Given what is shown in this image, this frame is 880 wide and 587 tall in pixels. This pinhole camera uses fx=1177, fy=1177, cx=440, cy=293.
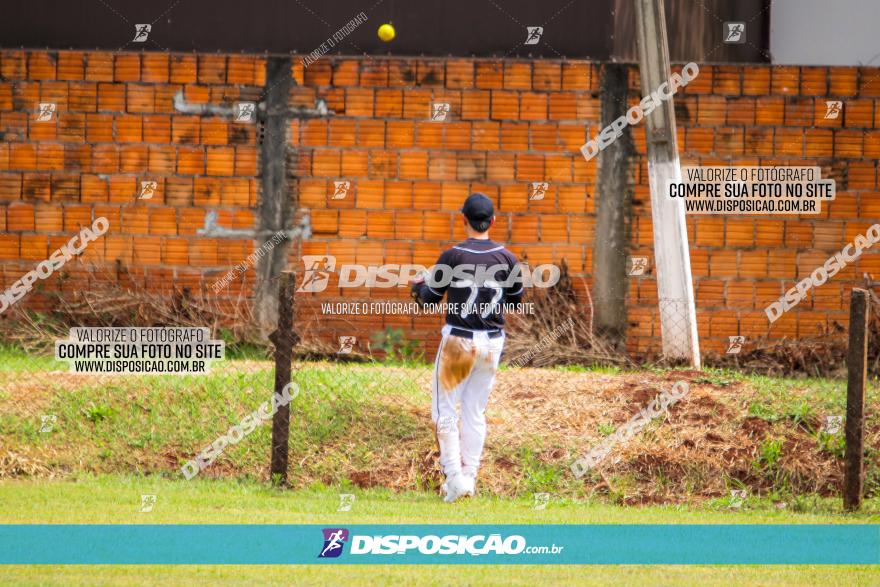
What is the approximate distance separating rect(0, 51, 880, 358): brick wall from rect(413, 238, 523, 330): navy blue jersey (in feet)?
12.1

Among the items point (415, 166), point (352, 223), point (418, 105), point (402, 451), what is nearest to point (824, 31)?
point (418, 105)

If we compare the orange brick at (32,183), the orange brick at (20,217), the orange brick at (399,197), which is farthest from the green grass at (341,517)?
the orange brick at (32,183)

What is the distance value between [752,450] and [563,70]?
14.3ft

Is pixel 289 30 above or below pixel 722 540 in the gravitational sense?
above

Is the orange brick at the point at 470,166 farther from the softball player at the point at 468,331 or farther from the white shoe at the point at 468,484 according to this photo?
the white shoe at the point at 468,484

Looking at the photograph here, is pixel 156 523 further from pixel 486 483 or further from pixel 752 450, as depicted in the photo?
pixel 752 450

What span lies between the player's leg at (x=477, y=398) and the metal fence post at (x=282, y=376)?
1250 mm

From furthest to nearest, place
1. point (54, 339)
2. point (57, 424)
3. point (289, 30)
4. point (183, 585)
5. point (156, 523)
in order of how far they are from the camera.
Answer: point (289, 30) < point (54, 339) < point (57, 424) < point (156, 523) < point (183, 585)

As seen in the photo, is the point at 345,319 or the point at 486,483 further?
the point at 345,319

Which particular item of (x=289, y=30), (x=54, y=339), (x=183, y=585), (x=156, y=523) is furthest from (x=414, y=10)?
(x=183, y=585)

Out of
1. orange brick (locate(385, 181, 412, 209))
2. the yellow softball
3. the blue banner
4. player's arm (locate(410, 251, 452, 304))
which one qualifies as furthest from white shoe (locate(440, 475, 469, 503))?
the yellow softball

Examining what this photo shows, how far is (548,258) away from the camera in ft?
36.8

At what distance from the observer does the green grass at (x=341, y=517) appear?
5.99 metres

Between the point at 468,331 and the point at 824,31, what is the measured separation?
940 cm
